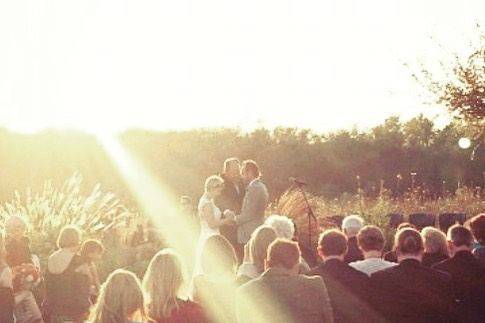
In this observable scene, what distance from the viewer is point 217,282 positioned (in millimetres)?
6945

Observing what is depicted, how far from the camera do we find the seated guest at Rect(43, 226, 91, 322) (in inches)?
366

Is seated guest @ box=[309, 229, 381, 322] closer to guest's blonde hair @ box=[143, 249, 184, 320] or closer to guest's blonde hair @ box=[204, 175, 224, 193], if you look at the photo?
guest's blonde hair @ box=[143, 249, 184, 320]

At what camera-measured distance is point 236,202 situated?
1212cm

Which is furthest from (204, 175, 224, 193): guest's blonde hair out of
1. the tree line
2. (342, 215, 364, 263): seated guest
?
the tree line

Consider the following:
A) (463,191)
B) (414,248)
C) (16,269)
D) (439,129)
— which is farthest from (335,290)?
(439,129)

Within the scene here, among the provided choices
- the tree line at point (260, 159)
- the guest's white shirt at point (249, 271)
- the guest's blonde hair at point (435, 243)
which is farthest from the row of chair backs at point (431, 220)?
the tree line at point (260, 159)

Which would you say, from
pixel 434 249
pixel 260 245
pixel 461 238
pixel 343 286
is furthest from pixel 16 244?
pixel 461 238

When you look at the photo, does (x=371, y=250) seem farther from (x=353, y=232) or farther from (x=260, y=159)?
(x=260, y=159)

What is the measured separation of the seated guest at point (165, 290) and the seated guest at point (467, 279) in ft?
7.65

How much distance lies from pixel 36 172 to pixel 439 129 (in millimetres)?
16902

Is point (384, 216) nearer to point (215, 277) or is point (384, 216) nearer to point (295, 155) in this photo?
point (215, 277)

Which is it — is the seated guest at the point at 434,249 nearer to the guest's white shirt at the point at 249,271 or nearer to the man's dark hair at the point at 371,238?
the man's dark hair at the point at 371,238

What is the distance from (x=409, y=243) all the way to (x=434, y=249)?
105 centimetres

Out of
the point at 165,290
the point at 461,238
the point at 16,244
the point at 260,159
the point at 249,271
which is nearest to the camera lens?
the point at 165,290
